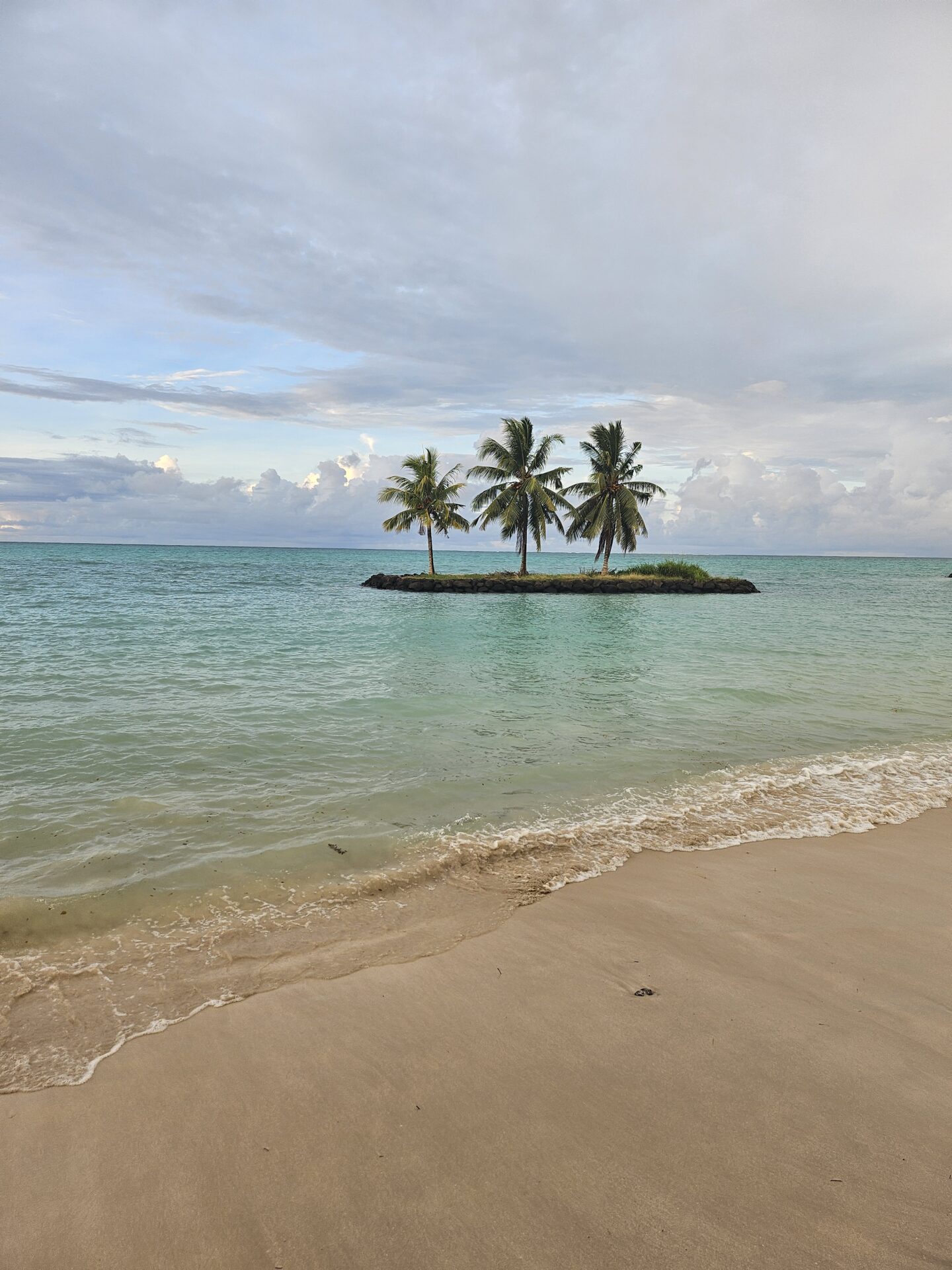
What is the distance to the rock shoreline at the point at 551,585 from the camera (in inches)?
1620

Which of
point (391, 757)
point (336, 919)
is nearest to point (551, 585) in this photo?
point (391, 757)

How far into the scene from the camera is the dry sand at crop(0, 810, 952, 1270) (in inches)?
86.3

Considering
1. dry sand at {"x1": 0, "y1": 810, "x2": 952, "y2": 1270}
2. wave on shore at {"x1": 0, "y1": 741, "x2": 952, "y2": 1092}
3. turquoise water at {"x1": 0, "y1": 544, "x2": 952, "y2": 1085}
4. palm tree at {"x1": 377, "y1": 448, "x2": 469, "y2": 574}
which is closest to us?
dry sand at {"x1": 0, "y1": 810, "x2": 952, "y2": 1270}

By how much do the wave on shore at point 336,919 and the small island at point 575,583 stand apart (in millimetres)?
34054

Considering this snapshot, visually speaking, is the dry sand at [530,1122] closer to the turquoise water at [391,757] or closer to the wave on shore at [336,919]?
Answer: the wave on shore at [336,919]

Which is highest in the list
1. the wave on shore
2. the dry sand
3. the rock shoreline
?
the rock shoreline

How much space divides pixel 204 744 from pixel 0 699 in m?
4.47

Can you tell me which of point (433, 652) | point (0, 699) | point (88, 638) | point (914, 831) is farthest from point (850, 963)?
point (88, 638)

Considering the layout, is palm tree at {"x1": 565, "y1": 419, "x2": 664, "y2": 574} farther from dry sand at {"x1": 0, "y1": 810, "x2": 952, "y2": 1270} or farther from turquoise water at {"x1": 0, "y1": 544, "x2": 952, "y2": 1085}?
dry sand at {"x1": 0, "y1": 810, "x2": 952, "y2": 1270}

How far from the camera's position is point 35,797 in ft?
21.1

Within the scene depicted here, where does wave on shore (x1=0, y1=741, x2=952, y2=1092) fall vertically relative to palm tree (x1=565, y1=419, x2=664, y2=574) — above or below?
below

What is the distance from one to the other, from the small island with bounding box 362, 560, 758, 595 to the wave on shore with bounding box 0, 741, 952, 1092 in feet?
112

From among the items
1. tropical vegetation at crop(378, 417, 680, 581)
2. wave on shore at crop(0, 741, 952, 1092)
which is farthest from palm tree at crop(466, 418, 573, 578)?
wave on shore at crop(0, 741, 952, 1092)

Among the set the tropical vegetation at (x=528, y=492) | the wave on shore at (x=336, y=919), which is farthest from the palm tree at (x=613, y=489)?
the wave on shore at (x=336, y=919)
